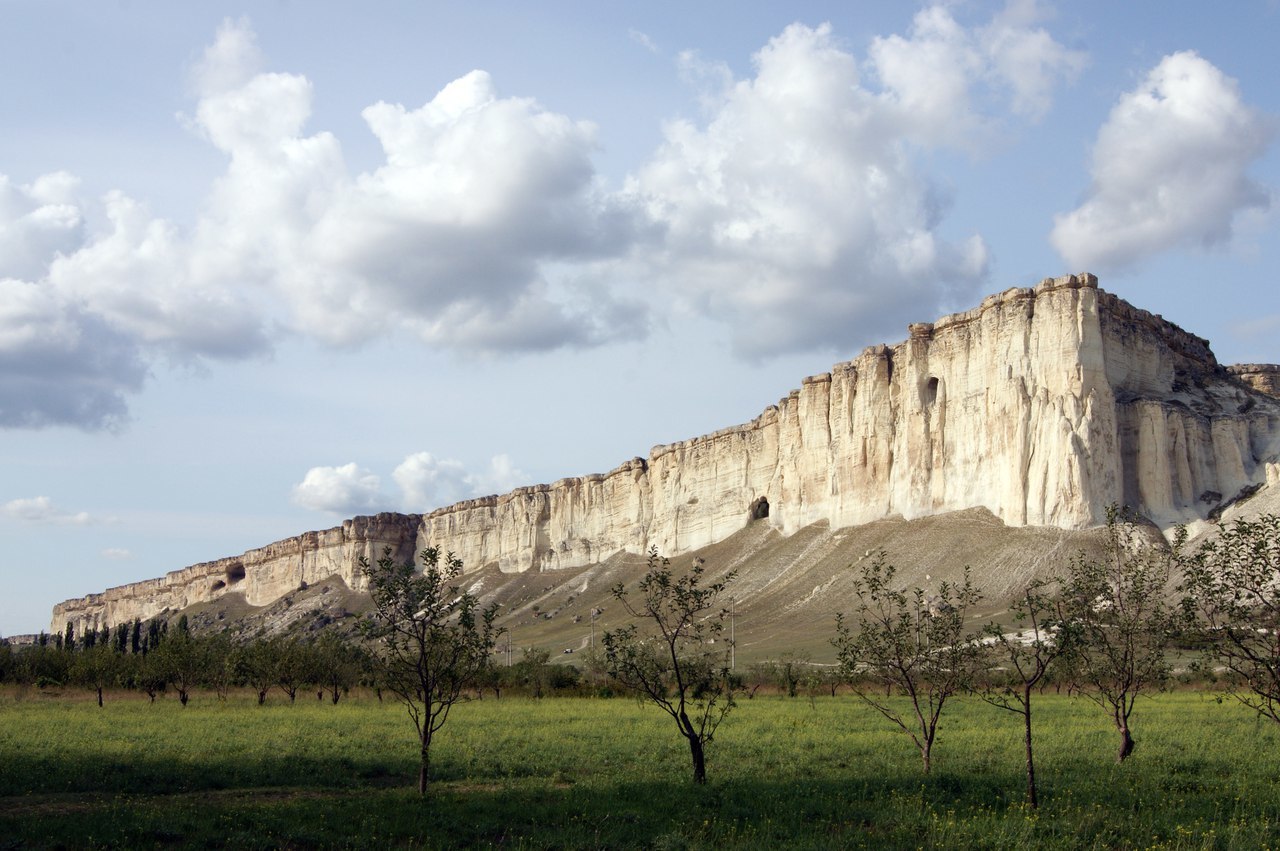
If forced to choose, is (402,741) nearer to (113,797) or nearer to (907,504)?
(113,797)

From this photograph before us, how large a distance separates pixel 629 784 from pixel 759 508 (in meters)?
105

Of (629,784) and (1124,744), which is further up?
(1124,744)

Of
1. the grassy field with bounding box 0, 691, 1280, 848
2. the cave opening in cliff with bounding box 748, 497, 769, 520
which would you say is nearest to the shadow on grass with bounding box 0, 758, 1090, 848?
the grassy field with bounding box 0, 691, 1280, 848

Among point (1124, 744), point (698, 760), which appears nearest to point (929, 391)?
point (1124, 744)

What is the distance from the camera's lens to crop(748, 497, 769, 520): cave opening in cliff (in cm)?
12488

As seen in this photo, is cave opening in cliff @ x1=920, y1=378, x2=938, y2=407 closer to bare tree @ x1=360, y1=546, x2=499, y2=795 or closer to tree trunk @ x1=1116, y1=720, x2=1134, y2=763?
tree trunk @ x1=1116, y1=720, x2=1134, y2=763

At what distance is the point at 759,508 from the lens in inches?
4946

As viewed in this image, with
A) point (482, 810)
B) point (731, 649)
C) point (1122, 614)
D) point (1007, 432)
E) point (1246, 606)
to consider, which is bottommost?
point (731, 649)

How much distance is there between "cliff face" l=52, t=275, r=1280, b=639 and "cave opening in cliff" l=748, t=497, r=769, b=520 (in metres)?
0.28

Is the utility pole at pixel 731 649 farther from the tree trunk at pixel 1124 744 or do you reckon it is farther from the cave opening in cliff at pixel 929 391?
the tree trunk at pixel 1124 744

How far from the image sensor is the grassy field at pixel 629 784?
16328 mm

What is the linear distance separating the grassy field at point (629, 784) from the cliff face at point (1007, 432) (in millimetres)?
49272

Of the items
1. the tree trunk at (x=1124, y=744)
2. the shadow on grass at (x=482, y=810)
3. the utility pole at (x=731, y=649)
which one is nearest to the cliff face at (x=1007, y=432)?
the utility pole at (x=731, y=649)

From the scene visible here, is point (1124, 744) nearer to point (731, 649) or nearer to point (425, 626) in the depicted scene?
point (425, 626)
